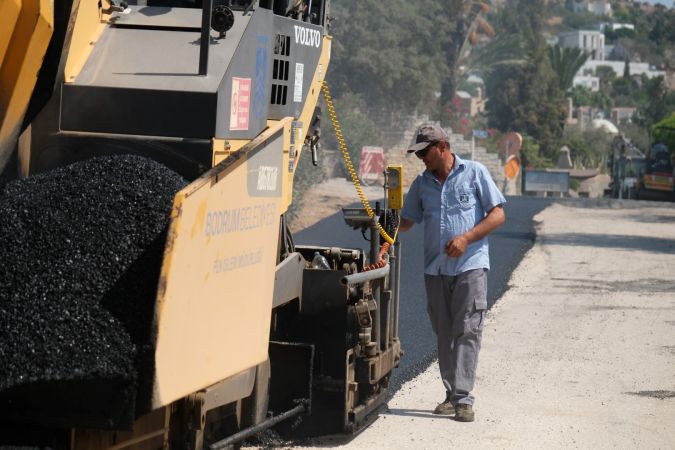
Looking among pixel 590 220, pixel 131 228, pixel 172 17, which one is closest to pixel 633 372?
pixel 172 17

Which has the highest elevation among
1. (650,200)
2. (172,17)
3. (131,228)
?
(172,17)

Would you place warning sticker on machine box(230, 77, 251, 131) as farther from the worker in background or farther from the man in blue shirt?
the man in blue shirt

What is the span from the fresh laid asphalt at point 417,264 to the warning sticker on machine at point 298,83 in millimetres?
2850

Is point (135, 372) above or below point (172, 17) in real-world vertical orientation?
below

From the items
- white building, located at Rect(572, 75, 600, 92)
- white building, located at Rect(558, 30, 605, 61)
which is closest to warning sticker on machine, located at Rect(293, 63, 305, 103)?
white building, located at Rect(572, 75, 600, 92)

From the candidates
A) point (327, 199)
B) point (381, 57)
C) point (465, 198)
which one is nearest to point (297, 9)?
point (465, 198)

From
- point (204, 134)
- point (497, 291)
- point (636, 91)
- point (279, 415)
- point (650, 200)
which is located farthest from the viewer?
point (636, 91)

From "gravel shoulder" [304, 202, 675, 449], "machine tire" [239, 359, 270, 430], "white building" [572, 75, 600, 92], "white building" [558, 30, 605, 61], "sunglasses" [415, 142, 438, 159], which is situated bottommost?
"gravel shoulder" [304, 202, 675, 449]

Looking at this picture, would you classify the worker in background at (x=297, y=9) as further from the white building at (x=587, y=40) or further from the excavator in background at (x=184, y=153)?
the white building at (x=587, y=40)

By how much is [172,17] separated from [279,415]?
193 cm

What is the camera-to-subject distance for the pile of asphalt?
4016 millimetres

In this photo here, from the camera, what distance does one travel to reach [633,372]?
925 centimetres

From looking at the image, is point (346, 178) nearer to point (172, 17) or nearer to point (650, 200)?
point (650, 200)

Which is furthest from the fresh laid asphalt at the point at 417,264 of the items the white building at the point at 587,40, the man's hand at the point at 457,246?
the white building at the point at 587,40
